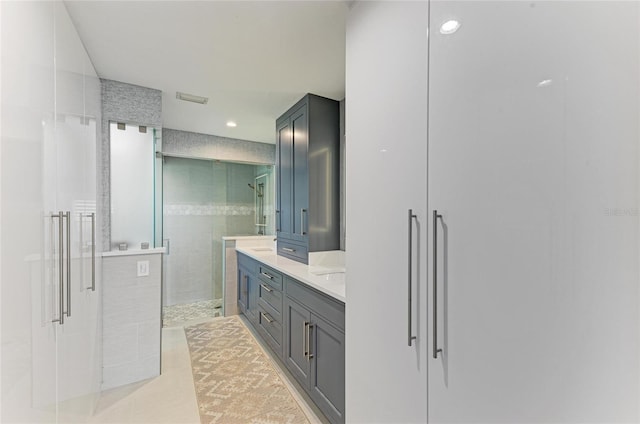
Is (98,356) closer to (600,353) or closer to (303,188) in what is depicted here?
(303,188)

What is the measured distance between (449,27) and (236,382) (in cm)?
263

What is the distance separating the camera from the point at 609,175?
62 cm

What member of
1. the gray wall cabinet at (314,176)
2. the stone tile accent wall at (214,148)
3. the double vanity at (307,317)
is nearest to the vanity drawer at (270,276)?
the double vanity at (307,317)

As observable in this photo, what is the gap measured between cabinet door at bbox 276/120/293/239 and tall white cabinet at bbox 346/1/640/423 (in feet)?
5.80

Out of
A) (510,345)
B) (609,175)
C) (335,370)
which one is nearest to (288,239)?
(335,370)

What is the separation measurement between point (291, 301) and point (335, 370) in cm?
69

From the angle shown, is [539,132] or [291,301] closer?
[539,132]

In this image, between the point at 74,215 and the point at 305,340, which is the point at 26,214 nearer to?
the point at 74,215

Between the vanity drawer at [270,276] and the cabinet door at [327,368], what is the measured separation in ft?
2.23

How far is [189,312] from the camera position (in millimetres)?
3980

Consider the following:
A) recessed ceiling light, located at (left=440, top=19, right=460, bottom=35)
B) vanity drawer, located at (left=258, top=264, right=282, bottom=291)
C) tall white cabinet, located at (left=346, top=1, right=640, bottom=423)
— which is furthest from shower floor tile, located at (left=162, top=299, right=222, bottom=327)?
recessed ceiling light, located at (left=440, top=19, right=460, bottom=35)

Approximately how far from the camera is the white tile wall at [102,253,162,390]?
2.25 m

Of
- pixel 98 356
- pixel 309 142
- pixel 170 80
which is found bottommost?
pixel 98 356

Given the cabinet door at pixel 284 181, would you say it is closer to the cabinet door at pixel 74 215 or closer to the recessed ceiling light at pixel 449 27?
the cabinet door at pixel 74 215
